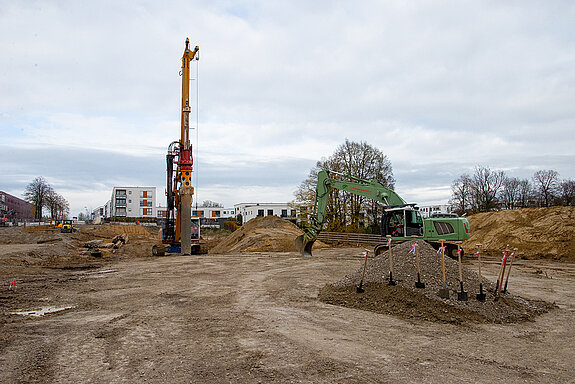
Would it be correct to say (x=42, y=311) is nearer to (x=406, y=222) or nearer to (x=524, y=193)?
(x=406, y=222)

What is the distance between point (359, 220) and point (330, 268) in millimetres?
23126

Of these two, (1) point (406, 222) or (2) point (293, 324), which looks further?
(1) point (406, 222)

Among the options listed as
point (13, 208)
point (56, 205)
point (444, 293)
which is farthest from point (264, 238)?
point (13, 208)

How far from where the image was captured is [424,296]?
373 inches

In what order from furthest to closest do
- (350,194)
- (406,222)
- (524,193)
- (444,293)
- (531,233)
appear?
1. (524,193)
2. (350,194)
3. (531,233)
4. (406,222)
5. (444,293)

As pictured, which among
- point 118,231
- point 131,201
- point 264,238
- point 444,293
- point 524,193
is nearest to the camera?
point 444,293

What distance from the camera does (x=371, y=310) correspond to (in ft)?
30.7

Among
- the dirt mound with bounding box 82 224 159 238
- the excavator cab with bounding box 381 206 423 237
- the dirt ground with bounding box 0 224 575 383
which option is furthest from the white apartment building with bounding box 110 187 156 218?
the dirt ground with bounding box 0 224 575 383

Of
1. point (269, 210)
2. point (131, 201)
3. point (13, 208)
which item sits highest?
point (131, 201)

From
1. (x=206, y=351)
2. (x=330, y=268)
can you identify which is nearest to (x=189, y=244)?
(x=330, y=268)

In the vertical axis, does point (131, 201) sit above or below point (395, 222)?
above

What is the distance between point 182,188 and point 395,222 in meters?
12.4

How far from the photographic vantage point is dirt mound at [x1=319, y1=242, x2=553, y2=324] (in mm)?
8828

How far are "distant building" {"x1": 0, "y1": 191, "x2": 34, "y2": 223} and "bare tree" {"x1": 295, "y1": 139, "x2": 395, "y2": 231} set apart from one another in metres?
66.9
